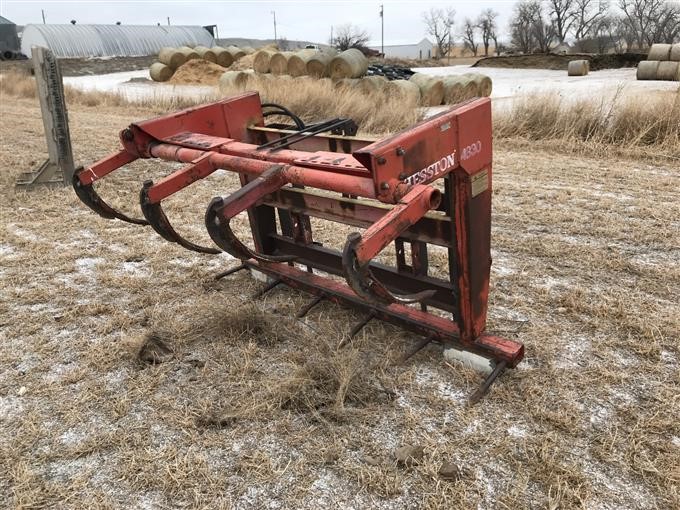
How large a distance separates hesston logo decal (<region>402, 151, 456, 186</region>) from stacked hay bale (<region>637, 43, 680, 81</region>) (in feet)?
65.9

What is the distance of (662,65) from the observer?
1964 cm

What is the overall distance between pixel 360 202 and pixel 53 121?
477cm

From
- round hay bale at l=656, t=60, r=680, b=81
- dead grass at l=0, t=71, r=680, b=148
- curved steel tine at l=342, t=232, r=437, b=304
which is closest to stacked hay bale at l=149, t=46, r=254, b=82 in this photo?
dead grass at l=0, t=71, r=680, b=148

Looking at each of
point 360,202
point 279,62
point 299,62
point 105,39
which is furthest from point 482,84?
point 105,39

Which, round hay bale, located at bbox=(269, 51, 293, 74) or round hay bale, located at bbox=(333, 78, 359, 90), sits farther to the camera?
round hay bale, located at bbox=(269, 51, 293, 74)

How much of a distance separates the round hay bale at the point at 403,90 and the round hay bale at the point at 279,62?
14.7 ft

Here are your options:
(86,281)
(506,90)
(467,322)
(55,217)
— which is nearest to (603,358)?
(467,322)

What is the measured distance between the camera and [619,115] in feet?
24.7

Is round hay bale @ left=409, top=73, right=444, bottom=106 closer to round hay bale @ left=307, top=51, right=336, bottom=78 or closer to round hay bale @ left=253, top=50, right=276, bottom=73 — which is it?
round hay bale @ left=307, top=51, right=336, bottom=78

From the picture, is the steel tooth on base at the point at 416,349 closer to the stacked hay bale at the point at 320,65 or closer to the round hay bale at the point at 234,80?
the round hay bale at the point at 234,80

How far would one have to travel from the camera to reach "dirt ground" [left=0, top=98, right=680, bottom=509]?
84.5 inches

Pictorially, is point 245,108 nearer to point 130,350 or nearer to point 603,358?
point 130,350

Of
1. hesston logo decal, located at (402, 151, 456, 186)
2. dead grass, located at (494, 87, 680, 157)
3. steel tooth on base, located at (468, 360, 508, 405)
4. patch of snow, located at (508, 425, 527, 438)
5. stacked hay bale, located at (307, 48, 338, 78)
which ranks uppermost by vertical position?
stacked hay bale, located at (307, 48, 338, 78)

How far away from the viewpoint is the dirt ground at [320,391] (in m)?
2.15
